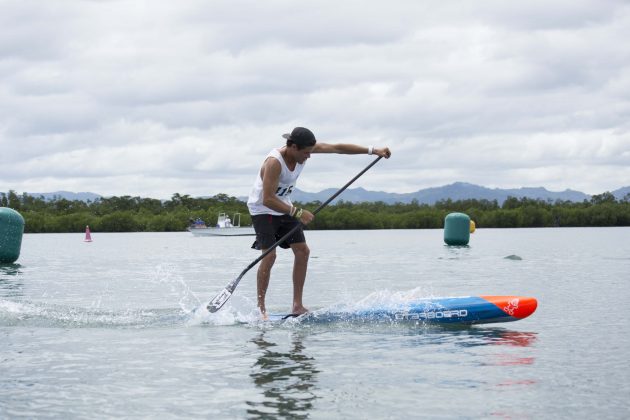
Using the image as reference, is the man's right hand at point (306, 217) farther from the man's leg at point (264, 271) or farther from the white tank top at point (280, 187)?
the man's leg at point (264, 271)

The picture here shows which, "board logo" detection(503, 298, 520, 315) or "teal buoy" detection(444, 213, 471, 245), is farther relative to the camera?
"teal buoy" detection(444, 213, 471, 245)

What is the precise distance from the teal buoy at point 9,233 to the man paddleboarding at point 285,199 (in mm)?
20151

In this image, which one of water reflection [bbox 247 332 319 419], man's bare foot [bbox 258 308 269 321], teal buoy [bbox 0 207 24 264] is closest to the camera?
water reflection [bbox 247 332 319 419]

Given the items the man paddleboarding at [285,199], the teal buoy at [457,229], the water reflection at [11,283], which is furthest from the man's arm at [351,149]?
the teal buoy at [457,229]

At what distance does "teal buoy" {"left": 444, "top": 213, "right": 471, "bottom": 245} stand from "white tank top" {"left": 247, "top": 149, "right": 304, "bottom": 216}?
131 ft

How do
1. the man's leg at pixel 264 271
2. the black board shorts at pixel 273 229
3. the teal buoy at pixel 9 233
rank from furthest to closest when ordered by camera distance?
the teal buoy at pixel 9 233
the man's leg at pixel 264 271
the black board shorts at pixel 273 229

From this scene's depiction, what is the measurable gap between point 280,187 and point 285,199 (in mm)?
252

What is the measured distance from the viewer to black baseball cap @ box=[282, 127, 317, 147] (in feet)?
35.6

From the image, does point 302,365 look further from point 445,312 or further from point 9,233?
point 9,233

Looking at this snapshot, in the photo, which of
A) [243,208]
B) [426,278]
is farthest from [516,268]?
[243,208]

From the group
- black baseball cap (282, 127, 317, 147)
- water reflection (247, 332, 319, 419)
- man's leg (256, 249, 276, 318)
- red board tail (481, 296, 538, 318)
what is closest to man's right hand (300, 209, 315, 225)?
man's leg (256, 249, 276, 318)

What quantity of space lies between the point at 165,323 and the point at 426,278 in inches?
488

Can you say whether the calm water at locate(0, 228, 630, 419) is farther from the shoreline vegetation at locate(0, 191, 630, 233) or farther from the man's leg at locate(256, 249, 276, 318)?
the shoreline vegetation at locate(0, 191, 630, 233)

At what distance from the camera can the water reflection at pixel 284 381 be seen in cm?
668
